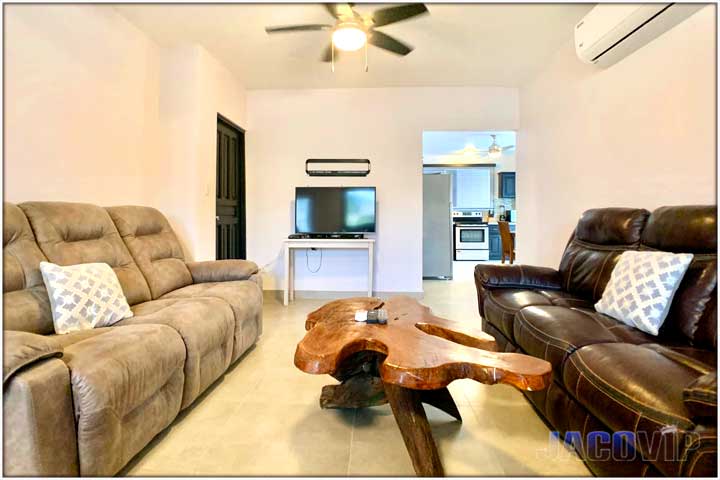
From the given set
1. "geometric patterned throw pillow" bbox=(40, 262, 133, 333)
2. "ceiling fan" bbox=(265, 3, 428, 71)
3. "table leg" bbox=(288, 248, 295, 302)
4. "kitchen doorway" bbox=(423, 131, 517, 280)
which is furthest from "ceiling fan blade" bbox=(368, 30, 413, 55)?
"kitchen doorway" bbox=(423, 131, 517, 280)

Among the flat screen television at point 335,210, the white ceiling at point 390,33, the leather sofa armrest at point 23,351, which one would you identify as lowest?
the leather sofa armrest at point 23,351

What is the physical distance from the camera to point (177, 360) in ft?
5.42

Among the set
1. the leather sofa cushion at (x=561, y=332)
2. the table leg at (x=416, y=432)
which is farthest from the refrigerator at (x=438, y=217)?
the table leg at (x=416, y=432)

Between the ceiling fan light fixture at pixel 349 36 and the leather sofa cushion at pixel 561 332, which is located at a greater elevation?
the ceiling fan light fixture at pixel 349 36

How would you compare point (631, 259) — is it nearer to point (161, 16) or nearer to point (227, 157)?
point (161, 16)

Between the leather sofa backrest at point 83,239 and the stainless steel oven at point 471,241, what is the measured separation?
732 cm

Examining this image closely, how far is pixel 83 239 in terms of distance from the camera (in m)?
2.11

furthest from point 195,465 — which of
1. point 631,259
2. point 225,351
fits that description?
point 631,259

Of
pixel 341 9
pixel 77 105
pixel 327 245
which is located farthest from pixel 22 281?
pixel 327 245

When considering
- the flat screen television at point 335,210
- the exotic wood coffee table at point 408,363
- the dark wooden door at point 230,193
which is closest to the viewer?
the exotic wood coffee table at point 408,363

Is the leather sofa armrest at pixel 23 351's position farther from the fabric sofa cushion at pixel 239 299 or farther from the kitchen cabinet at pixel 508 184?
the kitchen cabinet at pixel 508 184

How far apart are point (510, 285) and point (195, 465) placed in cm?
210

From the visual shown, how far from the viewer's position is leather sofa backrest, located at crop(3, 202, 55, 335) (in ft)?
5.12

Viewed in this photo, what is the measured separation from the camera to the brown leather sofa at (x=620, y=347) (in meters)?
1.01
